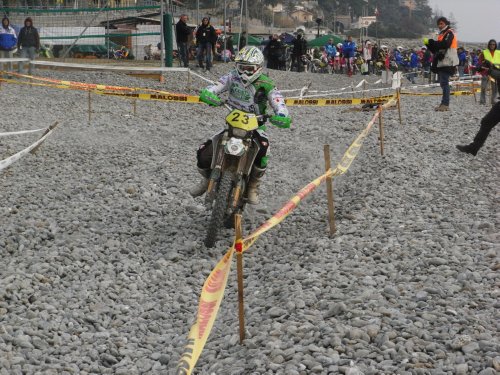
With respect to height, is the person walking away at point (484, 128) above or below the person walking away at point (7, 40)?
below

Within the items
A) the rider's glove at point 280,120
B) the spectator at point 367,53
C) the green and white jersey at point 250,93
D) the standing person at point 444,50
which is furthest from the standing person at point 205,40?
the rider's glove at point 280,120

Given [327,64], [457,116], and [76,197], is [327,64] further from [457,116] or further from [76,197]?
[76,197]

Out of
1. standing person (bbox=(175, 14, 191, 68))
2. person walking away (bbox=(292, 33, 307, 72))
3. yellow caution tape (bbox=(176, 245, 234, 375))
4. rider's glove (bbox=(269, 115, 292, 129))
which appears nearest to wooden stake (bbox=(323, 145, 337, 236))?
rider's glove (bbox=(269, 115, 292, 129))

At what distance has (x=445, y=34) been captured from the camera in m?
15.6

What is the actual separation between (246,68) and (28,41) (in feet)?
48.5

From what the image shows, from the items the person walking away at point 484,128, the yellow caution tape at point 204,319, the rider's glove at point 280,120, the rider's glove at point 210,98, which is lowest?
the yellow caution tape at point 204,319

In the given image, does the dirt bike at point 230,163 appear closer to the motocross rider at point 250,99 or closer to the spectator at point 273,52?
the motocross rider at point 250,99

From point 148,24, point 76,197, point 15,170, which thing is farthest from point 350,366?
point 148,24

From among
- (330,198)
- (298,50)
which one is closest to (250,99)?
(330,198)

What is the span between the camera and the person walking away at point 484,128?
10898mm

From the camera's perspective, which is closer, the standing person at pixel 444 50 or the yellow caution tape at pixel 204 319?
the yellow caution tape at pixel 204 319

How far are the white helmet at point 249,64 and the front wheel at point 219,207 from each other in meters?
1.14

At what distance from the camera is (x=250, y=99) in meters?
8.00

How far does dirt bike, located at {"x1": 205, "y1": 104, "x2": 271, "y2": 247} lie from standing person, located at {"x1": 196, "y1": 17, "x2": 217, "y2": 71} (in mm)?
16352
